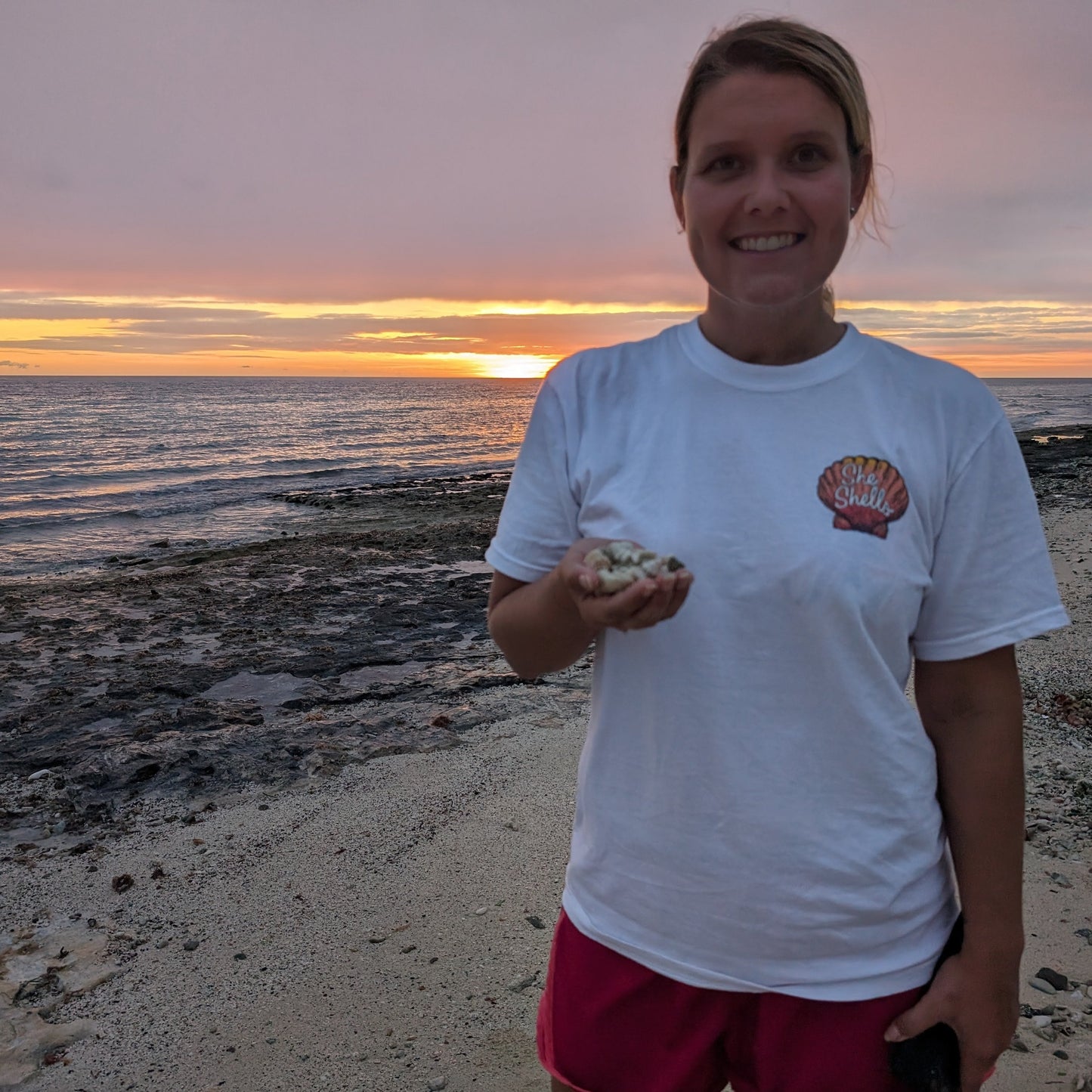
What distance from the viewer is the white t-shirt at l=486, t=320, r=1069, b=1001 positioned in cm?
150

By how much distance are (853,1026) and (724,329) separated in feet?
4.31

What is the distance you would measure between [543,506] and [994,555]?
83 centimetres

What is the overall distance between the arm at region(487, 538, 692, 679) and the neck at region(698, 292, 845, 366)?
0.48 m

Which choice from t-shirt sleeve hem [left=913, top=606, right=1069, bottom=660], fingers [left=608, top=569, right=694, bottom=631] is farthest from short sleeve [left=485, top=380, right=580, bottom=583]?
t-shirt sleeve hem [left=913, top=606, right=1069, bottom=660]

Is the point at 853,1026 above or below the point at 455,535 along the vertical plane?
above

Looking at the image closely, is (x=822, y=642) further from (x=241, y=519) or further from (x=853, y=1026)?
(x=241, y=519)

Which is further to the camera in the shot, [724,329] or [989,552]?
[724,329]

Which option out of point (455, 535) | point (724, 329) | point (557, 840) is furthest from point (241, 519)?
point (724, 329)

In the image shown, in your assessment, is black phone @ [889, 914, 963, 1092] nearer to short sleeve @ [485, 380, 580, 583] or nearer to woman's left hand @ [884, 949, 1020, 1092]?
woman's left hand @ [884, 949, 1020, 1092]

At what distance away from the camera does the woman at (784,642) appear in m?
1.51

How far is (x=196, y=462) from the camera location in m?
30.7

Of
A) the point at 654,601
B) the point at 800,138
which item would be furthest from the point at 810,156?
the point at 654,601

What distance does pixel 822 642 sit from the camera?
148cm

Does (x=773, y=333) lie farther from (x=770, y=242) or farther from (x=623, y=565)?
(x=623, y=565)
